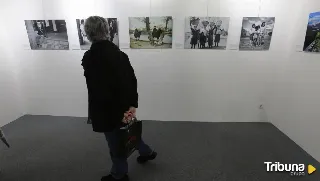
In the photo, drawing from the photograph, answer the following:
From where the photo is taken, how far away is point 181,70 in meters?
3.07

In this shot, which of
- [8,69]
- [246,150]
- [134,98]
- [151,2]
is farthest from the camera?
[8,69]

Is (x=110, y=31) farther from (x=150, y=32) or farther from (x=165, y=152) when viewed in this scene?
(x=165, y=152)

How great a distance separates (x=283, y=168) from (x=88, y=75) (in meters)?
2.32

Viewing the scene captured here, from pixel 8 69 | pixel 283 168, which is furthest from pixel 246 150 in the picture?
pixel 8 69

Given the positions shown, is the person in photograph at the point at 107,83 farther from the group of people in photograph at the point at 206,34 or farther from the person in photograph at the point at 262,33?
the person in photograph at the point at 262,33

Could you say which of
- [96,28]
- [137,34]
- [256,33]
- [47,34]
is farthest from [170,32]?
[47,34]

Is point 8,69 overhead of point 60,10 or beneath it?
beneath

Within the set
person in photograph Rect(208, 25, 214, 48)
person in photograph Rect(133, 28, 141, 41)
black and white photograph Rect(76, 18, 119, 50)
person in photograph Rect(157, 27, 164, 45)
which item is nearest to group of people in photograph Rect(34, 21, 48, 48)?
black and white photograph Rect(76, 18, 119, 50)

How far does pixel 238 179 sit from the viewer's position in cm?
192

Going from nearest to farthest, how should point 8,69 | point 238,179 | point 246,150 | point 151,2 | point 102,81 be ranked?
point 102,81 < point 238,179 < point 246,150 < point 151,2 < point 8,69

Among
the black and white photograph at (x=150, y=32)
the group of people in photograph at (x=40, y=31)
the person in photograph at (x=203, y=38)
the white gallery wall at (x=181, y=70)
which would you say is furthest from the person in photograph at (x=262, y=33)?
the group of people in photograph at (x=40, y=31)

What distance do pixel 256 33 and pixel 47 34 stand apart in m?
3.40

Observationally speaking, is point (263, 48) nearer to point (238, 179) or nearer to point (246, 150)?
point (246, 150)

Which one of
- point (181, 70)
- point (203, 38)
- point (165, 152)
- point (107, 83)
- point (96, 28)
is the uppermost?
point (96, 28)
